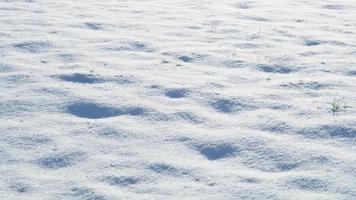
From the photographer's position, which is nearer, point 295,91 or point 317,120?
point 317,120

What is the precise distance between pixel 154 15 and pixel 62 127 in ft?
10.4

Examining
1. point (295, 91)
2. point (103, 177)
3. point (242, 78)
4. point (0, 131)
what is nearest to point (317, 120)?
point (295, 91)

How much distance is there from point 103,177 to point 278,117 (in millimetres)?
1490

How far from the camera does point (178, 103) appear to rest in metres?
4.99

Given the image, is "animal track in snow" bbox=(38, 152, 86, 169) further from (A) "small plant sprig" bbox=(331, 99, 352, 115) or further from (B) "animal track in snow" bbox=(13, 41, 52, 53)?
(B) "animal track in snow" bbox=(13, 41, 52, 53)

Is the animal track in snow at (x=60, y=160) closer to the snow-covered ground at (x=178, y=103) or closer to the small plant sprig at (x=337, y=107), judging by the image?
the snow-covered ground at (x=178, y=103)

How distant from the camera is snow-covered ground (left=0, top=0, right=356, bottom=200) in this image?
3.88m

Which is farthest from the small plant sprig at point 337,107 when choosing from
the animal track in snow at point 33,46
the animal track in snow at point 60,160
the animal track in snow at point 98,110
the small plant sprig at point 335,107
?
the animal track in snow at point 33,46

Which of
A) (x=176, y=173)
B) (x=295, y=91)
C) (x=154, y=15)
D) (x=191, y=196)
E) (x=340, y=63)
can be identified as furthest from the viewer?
(x=154, y=15)

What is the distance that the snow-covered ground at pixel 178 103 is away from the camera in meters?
3.88

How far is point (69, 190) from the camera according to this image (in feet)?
12.4

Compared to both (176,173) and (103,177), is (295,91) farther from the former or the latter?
(103,177)

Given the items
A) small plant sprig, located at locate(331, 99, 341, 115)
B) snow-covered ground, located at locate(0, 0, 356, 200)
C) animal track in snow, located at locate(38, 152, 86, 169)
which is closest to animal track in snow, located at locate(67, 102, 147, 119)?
snow-covered ground, located at locate(0, 0, 356, 200)

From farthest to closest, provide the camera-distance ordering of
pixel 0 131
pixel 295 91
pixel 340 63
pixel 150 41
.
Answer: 1. pixel 150 41
2. pixel 340 63
3. pixel 295 91
4. pixel 0 131
